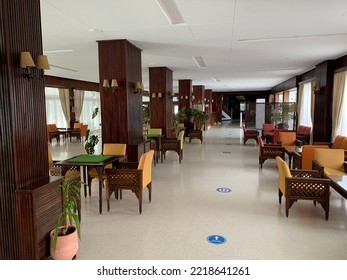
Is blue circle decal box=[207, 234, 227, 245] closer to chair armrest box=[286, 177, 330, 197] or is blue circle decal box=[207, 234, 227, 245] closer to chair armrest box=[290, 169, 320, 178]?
chair armrest box=[286, 177, 330, 197]

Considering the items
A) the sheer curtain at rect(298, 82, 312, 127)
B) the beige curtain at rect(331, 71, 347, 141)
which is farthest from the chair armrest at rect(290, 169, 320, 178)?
the sheer curtain at rect(298, 82, 312, 127)

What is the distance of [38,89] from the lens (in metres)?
3.07

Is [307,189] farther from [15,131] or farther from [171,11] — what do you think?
[15,131]

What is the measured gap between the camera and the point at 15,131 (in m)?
2.64

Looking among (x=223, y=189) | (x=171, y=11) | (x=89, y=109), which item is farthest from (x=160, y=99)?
(x=89, y=109)

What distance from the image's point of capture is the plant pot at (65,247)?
2.75m

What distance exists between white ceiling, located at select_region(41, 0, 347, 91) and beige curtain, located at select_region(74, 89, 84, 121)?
7.29 m

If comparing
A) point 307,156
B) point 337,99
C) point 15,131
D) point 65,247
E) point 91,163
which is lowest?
point 65,247

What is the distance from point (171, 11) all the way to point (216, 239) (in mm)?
3254

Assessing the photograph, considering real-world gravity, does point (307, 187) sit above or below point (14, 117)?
below

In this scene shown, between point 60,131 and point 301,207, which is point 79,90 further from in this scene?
point 301,207

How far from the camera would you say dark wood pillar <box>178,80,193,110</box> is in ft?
44.9

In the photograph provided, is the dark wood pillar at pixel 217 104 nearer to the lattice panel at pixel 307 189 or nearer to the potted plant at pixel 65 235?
the lattice panel at pixel 307 189

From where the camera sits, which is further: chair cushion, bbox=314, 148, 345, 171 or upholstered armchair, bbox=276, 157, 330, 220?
chair cushion, bbox=314, 148, 345, 171
